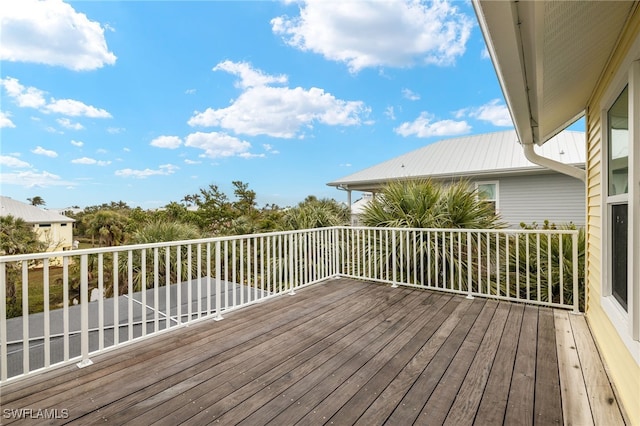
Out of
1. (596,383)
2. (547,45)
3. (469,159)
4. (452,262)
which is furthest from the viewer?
(469,159)

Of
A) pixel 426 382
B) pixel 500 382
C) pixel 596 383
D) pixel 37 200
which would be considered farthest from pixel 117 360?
pixel 37 200

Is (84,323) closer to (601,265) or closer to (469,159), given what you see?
(601,265)

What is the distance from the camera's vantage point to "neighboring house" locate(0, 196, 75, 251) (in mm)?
12030

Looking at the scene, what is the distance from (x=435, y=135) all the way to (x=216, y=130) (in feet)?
42.1

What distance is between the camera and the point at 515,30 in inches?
52.7

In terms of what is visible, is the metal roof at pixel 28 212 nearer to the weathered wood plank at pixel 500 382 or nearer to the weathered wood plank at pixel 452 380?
the weathered wood plank at pixel 452 380

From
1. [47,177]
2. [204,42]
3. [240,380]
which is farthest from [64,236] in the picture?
[240,380]

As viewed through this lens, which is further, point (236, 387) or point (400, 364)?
point (400, 364)

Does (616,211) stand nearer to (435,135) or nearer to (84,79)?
(435,135)

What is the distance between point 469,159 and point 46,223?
17284mm

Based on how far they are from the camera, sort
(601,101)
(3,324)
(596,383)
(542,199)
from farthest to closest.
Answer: (542,199) < (601,101) < (596,383) < (3,324)

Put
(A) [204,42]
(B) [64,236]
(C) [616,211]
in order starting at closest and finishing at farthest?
1. (C) [616,211]
2. (A) [204,42]
3. (B) [64,236]

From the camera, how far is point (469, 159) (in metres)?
8.93

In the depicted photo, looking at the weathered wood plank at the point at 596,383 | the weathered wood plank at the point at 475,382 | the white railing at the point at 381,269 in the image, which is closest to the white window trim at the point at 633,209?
the weathered wood plank at the point at 596,383
